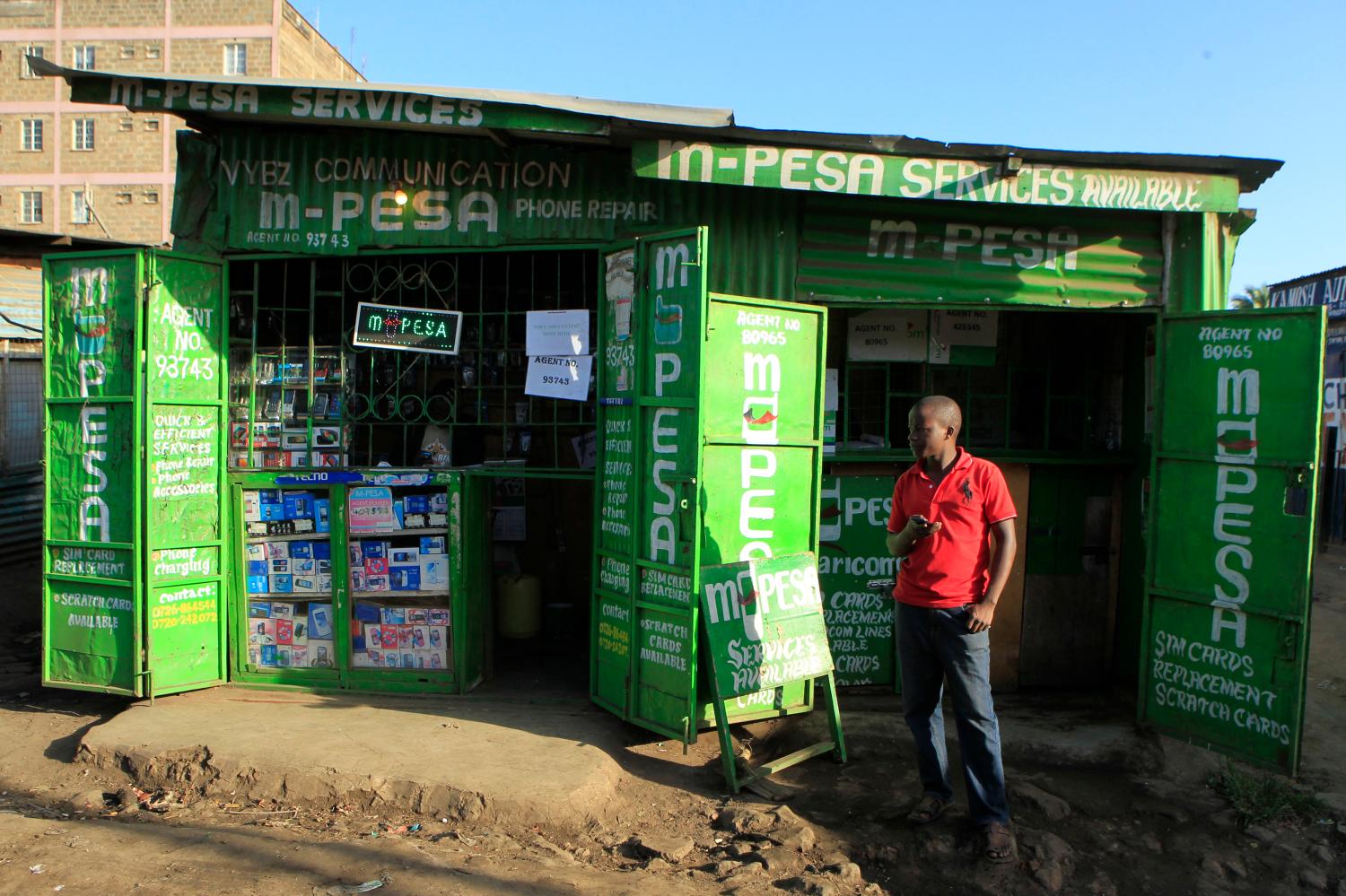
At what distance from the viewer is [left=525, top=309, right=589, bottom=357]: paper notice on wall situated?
20.3 ft

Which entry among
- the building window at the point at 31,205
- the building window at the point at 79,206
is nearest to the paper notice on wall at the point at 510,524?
the building window at the point at 79,206

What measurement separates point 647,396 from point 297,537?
9.04 ft

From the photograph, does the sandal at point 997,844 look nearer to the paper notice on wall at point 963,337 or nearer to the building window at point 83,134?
the paper notice on wall at point 963,337

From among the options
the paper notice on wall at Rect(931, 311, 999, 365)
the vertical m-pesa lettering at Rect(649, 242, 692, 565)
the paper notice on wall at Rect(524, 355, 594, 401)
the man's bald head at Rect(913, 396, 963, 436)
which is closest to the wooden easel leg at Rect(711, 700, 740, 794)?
the vertical m-pesa lettering at Rect(649, 242, 692, 565)

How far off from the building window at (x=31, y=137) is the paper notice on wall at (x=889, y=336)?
42.6m

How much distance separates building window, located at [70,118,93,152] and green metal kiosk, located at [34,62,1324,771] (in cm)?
3832

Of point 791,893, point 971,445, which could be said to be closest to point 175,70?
point 971,445

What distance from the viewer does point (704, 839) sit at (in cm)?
449

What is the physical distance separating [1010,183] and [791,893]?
14.0ft

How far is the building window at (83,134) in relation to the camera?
3741cm

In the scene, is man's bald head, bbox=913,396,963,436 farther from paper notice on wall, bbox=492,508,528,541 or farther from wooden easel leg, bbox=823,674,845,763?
paper notice on wall, bbox=492,508,528,541

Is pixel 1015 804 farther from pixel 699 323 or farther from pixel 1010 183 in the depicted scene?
pixel 1010 183

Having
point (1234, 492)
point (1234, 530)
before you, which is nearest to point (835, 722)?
point (1234, 530)

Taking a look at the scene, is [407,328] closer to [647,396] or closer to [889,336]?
[647,396]
